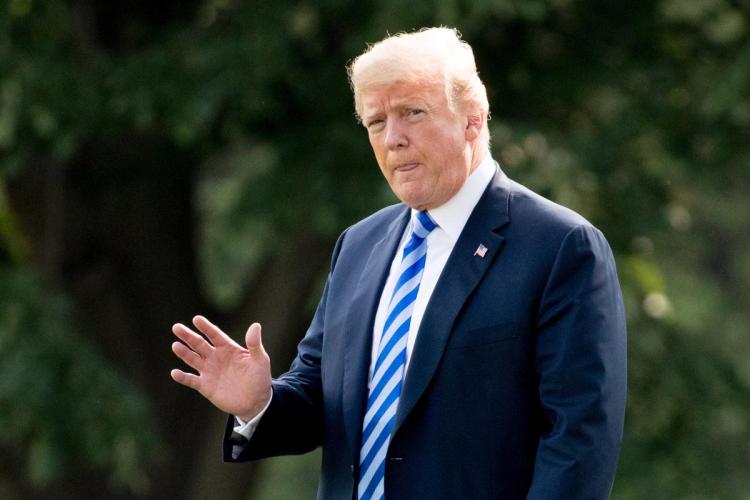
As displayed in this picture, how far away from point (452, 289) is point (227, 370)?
1.82ft

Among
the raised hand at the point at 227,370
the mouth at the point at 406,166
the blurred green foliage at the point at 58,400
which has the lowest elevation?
the blurred green foliage at the point at 58,400

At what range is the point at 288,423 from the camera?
3.24 metres

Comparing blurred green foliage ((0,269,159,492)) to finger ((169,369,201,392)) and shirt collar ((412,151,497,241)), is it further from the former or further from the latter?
shirt collar ((412,151,497,241))

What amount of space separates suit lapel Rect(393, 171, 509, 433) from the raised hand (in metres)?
0.37

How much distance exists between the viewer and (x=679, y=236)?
8.12 meters

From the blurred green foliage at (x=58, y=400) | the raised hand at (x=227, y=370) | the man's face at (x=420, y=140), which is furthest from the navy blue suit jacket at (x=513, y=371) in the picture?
the blurred green foliage at (x=58, y=400)

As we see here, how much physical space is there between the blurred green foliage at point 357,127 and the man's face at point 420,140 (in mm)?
3295

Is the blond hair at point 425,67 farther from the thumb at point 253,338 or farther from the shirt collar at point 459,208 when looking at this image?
the thumb at point 253,338

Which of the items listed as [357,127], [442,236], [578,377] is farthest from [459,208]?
[357,127]

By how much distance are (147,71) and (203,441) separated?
2902mm

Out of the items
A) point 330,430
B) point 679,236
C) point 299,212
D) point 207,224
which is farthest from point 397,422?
point 207,224

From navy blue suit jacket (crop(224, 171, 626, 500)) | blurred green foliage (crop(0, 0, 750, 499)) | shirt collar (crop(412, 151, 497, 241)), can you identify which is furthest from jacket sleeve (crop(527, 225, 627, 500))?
blurred green foliage (crop(0, 0, 750, 499))

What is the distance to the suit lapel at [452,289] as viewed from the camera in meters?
2.94

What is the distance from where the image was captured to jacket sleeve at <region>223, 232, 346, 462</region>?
127 inches
